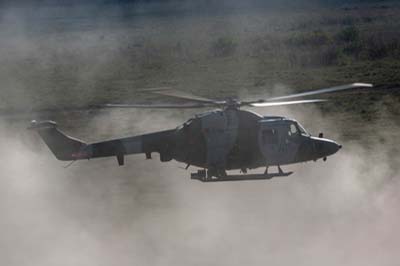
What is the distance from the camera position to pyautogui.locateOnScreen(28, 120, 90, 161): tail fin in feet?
84.1

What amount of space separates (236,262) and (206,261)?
83 centimetres

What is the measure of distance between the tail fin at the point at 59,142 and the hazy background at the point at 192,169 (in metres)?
2.35

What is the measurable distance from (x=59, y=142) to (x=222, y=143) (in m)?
5.00

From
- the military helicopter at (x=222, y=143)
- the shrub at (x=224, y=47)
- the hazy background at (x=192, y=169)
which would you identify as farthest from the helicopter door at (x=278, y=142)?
the shrub at (x=224, y=47)

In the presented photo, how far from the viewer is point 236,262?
2334 cm

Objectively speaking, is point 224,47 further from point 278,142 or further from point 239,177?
point 239,177

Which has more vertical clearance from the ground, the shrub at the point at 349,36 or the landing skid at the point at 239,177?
the landing skid at the point at 239,177

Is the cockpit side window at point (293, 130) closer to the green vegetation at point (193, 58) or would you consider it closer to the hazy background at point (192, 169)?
the hazy background at point (192, 169)

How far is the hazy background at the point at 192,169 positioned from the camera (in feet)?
80.1

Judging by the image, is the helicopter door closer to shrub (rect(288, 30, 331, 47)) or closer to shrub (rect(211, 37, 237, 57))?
shrub (rect(211, 37, 237, 57))

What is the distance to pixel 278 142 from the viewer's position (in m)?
25.2

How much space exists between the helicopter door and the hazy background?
2.13 meters

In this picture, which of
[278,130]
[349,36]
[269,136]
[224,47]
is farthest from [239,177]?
[349,36]

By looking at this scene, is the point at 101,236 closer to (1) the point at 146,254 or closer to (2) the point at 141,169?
(1) the point at 146,254
